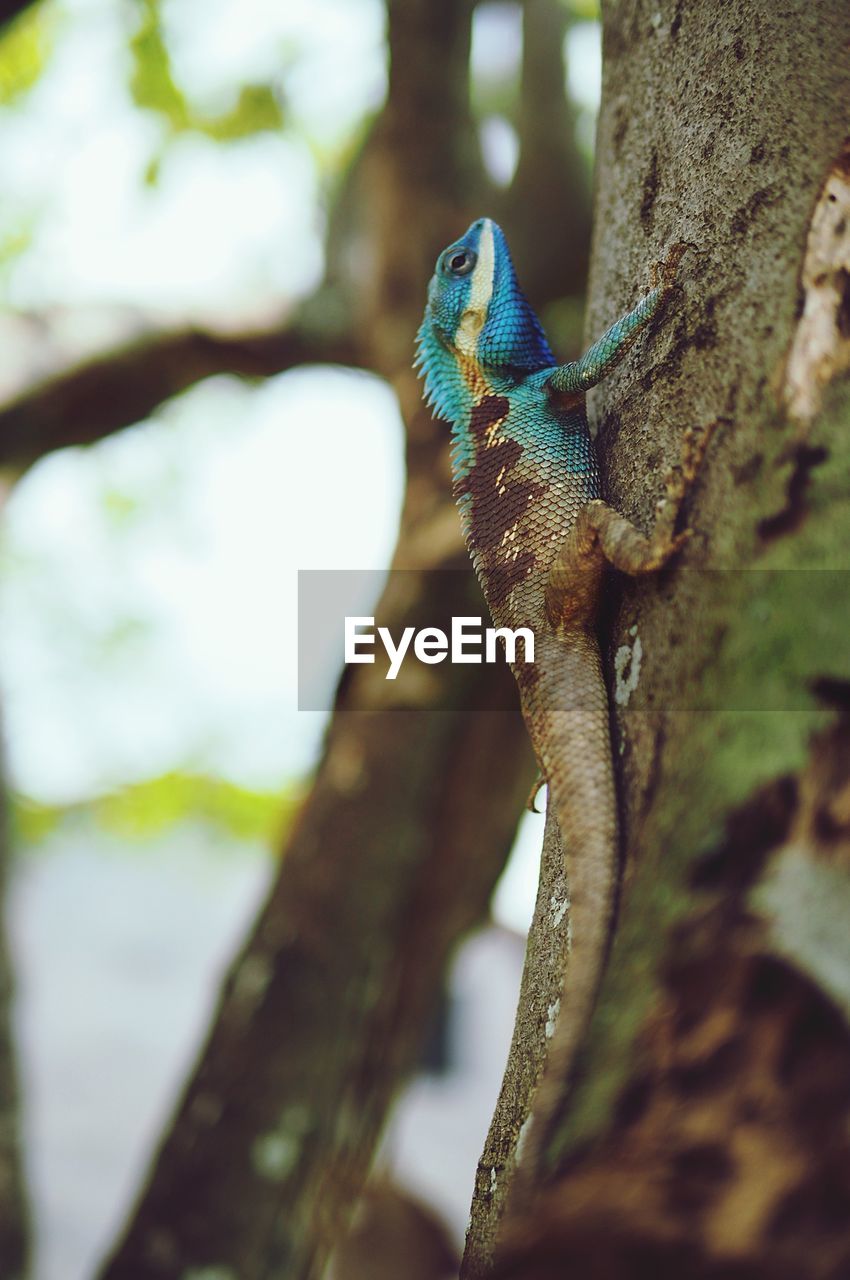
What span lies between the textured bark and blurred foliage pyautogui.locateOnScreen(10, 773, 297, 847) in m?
10.8

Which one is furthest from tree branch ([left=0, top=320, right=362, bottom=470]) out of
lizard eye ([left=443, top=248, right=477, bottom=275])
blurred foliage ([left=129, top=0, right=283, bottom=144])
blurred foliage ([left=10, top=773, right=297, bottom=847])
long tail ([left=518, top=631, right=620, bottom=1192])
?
blurred foliage ([left=10, top=773, right=297, bottom=847])

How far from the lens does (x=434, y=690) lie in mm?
4918

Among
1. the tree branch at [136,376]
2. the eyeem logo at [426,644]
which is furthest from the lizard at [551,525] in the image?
the tree branch at [136,376]

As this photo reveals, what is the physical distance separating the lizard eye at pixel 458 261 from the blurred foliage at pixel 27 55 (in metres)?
5.72

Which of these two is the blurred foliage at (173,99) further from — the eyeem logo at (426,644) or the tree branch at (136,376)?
the eyeem logo at (426,644)

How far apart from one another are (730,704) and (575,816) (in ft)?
1.26

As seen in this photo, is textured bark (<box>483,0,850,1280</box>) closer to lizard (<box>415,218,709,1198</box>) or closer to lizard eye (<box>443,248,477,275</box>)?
lizard (<box>415,218,709,1198</box>)

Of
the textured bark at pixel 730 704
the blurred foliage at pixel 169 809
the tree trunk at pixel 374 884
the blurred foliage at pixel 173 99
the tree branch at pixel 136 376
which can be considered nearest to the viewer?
the textured bark at pixel 730 704

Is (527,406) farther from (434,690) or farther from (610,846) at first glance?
(434,690)

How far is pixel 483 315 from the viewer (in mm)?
2646

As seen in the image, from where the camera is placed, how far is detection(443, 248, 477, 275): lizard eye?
274 cm

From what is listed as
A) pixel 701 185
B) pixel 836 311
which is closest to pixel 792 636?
pixel 836 311

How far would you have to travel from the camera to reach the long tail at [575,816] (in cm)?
126

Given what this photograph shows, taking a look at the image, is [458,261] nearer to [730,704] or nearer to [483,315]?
[483,315]
